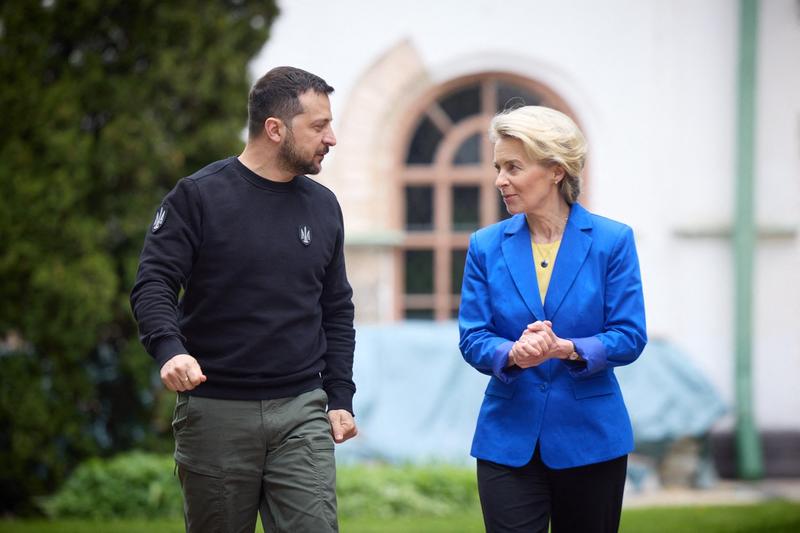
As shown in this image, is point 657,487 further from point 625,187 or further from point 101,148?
point 101,148

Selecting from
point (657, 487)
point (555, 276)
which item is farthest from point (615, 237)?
point (657, 487)

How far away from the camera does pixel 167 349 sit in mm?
3053

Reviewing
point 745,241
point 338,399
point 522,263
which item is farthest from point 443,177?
point 522,263

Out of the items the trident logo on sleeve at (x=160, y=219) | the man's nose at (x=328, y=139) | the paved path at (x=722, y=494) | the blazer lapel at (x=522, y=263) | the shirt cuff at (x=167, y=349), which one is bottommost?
the paved path at (x=722, y=494)

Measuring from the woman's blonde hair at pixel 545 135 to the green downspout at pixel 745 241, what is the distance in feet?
19.4

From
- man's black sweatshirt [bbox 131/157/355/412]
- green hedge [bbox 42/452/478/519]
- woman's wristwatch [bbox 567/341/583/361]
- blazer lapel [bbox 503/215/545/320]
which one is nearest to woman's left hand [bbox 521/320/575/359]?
woman's wristwatch [bbox 567/341/583/361]

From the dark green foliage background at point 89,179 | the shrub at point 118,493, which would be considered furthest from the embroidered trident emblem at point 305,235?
the shrub at point 118,493

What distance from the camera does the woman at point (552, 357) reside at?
316 centimetres

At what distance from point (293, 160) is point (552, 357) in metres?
Answer: 1.03

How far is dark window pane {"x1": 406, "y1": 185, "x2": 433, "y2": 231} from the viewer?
30.8 feet

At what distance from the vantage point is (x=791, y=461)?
346 inches

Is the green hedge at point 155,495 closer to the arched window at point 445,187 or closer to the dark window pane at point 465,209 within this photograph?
the arched window at point 445,187

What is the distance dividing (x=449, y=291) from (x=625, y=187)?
1795mm

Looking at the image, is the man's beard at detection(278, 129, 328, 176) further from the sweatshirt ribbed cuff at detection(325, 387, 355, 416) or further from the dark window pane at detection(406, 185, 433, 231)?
the dark window pane at detection(406, 185, 433, 231)
